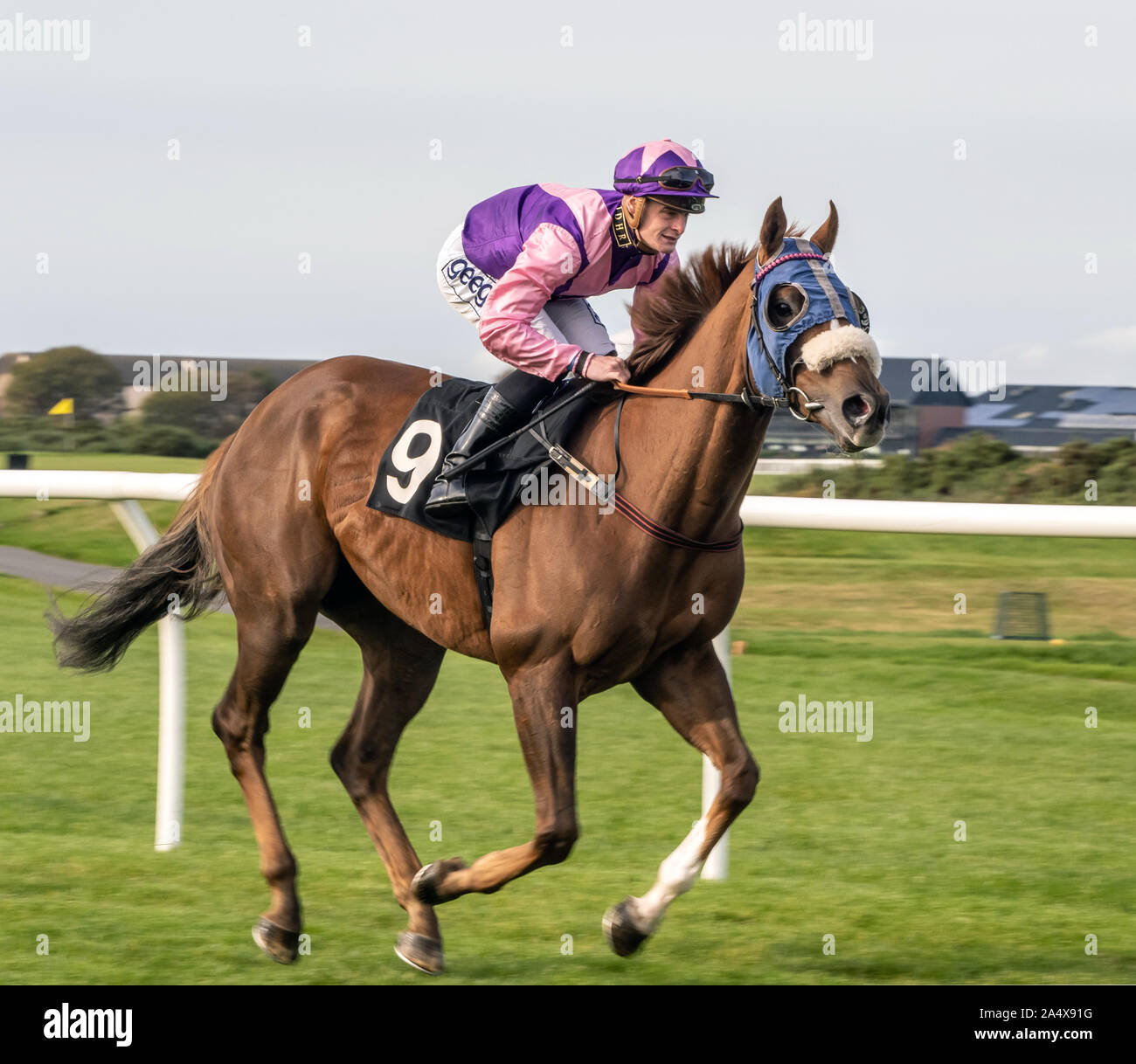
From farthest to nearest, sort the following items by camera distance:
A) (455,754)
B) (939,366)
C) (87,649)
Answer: (455,754) → (939,366) → (87,649)

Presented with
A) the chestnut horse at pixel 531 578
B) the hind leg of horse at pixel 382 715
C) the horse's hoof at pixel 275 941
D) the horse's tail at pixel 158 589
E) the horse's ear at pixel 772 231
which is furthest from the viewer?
the horse's tail at pixel 158 589

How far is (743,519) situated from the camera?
13.1ft

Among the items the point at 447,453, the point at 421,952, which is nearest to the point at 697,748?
the point at 421,952

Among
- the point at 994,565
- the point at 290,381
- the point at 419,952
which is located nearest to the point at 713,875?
the point at 419,952

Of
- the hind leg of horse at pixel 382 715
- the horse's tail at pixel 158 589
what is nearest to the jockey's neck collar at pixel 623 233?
the hind leg of horse at pixel 382 715

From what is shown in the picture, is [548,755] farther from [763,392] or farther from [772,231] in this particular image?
→ [772,231]

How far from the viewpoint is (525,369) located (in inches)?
133

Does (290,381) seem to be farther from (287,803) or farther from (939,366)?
(939,366)

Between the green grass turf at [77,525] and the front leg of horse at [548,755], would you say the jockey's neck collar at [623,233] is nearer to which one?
the front leg of horse at [548,755]

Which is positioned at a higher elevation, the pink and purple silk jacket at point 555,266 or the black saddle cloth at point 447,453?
the pink and purple silk jacket at point 555,266

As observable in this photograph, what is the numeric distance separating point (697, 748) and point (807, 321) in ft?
3.34

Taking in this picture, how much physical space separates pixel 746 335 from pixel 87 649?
2.29 metres

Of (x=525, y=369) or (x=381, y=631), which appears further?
(x=381, y=631)

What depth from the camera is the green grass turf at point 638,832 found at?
11.5 ft
